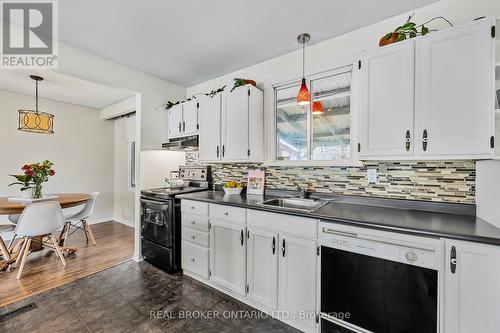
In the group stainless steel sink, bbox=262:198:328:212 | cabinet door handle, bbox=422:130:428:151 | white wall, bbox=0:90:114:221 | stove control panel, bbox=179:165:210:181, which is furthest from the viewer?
white wall, bbox=0:90:114:221

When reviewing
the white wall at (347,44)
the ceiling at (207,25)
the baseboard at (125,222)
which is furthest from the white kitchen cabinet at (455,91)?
the baseboard at (125,222)

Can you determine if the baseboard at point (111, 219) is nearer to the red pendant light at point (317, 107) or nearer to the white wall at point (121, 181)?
the white wall at point (121, 181)

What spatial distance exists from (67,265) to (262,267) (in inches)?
108

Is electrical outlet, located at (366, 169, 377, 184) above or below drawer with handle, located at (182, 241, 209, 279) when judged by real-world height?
above

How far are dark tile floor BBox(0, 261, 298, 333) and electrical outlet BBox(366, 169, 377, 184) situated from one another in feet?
4.74

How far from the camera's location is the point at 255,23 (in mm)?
2041

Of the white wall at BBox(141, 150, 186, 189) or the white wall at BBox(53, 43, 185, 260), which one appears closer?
the white wall at BBox(53, 43, 185, 260)

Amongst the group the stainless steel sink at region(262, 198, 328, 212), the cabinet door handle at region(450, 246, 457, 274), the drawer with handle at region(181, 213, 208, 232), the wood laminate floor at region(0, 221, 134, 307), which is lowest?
the wood laminate floor at region(0, 221, 134, 307)

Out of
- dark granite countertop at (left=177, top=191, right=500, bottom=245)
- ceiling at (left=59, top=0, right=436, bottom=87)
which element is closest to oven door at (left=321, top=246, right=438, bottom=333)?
dark granite countertop at (left=177, top=191, right=500, bottom=245)

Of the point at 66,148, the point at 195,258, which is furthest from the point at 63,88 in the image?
the point at 195,258

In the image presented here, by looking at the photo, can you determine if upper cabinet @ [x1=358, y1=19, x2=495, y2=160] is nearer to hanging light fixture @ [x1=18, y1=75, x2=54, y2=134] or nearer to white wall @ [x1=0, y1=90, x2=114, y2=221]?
hanging light fixture @ [x1=18, y1=75, x2=54, y2=134]

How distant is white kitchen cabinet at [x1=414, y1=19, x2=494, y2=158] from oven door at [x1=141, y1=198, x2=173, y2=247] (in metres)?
2.57

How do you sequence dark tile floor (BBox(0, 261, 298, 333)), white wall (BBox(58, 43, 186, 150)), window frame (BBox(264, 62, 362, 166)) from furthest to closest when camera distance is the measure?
white wall (BBox(58, 43, 186, 150)) < window frame (BBox(264, 62, 362, 166)) < dark tile floor (BBox(0, 261, 298, 333))

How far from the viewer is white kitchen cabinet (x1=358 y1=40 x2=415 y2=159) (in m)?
1.61
